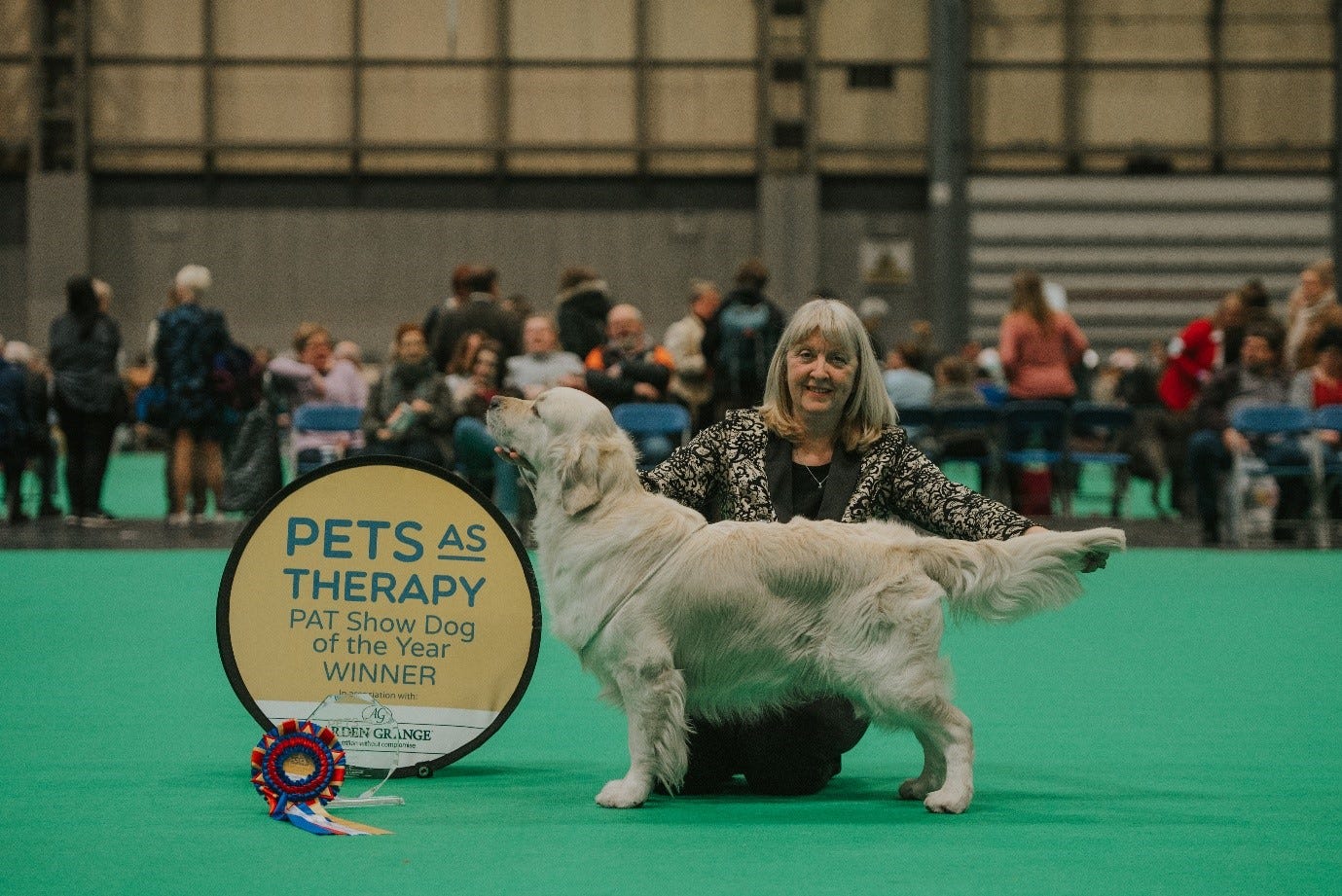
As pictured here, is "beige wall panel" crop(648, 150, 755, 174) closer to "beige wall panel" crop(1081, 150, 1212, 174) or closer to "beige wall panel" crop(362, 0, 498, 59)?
"beige wall panel" crop(362, 0, 498, 59)

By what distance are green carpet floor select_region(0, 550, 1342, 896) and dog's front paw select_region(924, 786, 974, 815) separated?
0.11 ft

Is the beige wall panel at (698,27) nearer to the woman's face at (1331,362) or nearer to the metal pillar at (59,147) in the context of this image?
the metal pillar at (59,147)

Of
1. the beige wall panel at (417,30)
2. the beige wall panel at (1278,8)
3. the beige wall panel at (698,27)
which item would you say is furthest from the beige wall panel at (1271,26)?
the beige wall panel at (417,30)

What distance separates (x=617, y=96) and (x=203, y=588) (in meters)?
15.5

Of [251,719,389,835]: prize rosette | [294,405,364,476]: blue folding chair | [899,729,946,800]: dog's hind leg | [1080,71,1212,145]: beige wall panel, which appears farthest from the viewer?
[1080,71,1212,145]: beige wall panel

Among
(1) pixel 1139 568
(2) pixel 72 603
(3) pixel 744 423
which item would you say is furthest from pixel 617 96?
(3) pixel 744 423

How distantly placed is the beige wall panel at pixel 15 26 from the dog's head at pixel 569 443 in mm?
21010

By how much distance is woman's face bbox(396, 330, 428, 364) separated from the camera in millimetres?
10445

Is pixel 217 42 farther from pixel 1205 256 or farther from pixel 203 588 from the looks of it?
pixel 203 588

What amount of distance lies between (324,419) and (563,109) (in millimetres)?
12361

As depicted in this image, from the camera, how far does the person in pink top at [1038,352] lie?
1146cm

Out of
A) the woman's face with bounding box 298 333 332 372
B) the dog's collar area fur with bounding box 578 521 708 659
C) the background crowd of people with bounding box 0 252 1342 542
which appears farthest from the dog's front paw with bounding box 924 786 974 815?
the woman's face with bounding box 298 333 332 372

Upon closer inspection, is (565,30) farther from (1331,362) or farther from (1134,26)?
(1331,362)

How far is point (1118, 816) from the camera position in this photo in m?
3.82
